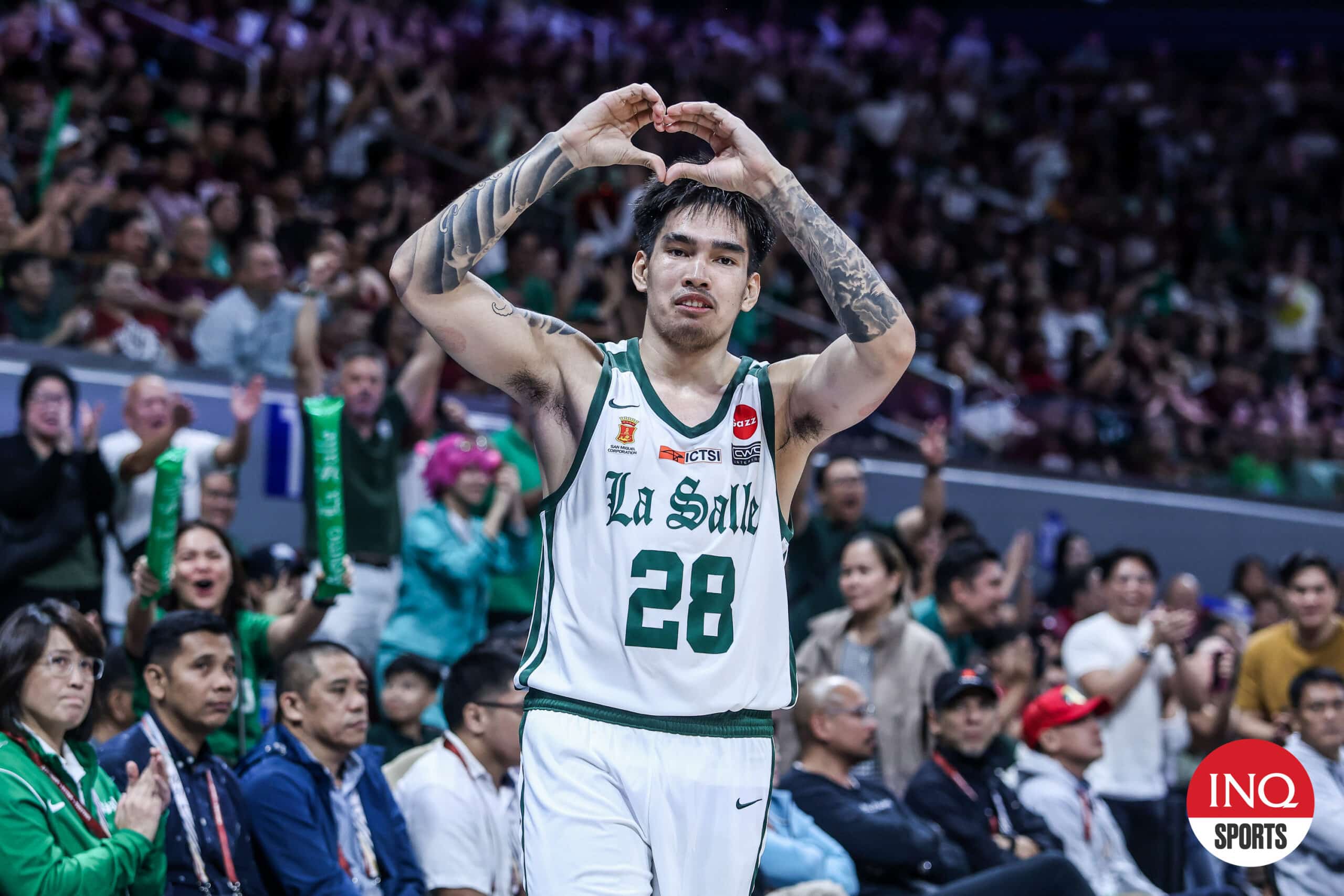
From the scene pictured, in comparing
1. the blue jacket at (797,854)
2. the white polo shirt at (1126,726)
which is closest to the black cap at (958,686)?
the blue jacket at (797,854)

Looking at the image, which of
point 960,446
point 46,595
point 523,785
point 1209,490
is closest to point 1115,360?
point 1209,490

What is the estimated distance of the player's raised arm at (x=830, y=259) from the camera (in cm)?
356

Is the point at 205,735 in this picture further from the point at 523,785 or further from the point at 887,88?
the point at 887,88

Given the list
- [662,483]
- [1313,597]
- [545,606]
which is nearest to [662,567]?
[662,483]

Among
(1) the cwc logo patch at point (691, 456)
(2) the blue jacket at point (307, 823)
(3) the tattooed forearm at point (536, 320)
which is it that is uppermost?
(3) the tattooed forearm at point (536, 320)

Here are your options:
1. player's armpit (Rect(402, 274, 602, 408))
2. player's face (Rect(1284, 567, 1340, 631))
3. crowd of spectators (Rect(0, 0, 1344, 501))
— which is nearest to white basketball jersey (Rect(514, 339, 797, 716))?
player's armpit (Rect(402, 274, 602, 408))

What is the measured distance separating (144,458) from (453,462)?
1398mm

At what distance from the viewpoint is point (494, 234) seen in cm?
355

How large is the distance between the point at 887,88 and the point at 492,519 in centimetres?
1367

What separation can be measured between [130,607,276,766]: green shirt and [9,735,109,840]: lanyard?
0.98 metres

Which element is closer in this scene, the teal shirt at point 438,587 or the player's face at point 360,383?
the teal shirt at point 438,587

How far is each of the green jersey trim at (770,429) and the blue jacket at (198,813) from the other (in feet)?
7.86

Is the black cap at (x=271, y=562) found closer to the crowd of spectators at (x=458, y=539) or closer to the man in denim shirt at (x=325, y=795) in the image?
the crowd of spectators at (x=458, y=539)

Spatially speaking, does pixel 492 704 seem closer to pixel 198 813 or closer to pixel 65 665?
pixel 198 813
